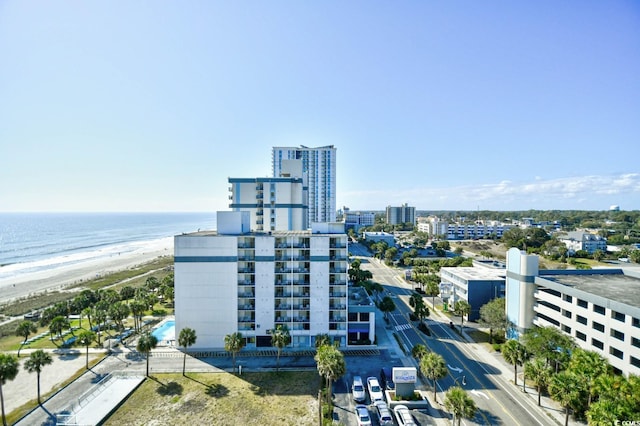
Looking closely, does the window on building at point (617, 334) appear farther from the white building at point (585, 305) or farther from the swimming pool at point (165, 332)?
the swimming pool at point (165, 332)

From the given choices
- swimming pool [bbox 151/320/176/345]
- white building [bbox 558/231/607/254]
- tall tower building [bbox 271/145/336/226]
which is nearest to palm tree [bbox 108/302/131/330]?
swimming pool [bbox 151/320/176/345]

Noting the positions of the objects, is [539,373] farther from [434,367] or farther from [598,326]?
[598,326]

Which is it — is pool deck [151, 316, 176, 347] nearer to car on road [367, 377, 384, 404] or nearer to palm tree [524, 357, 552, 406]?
car on road [367, 377, 384, 404]

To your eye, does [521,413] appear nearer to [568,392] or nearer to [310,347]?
[568,392]

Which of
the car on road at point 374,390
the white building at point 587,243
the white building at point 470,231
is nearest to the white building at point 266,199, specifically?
the car on road at point 374,390

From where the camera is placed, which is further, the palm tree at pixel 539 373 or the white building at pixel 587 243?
the white building at pixel 587 243

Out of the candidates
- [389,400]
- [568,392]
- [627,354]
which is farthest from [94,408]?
[627,354]
